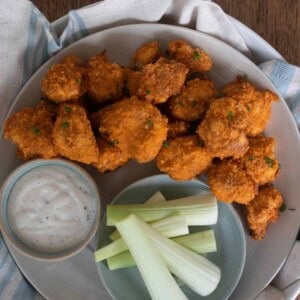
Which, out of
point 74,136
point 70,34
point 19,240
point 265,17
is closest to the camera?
point 74,136

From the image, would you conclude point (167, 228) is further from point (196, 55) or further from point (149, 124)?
point (196, 55)

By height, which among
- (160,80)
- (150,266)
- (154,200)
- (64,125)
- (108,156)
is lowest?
(150,266)

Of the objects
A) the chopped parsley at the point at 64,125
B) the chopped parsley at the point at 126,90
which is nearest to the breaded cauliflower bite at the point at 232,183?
the chopped parsley at the point at 126,90

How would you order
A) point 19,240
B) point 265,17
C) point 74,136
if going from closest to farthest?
1. point 74,136
2. point 19,240
3. point 265,17

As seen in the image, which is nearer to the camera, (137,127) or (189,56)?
(137,127)

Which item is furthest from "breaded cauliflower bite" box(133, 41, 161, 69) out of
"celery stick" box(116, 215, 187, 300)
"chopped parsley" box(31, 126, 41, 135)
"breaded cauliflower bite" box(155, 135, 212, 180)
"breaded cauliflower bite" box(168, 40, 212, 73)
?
"celery stick" box(116, 215, 187, 300)

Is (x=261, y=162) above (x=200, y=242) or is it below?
above

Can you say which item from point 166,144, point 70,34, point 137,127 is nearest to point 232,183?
point 166,144
